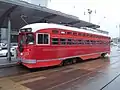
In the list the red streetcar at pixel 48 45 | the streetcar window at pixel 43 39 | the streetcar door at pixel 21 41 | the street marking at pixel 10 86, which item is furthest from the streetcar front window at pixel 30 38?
the street marking at pixel 10 86

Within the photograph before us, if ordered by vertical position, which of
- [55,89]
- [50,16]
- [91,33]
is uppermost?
[50,16]

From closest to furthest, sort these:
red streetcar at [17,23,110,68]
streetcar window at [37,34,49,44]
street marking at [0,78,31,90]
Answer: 1. street marking at [0,78,31,90]
2. red streetcar at [17,23,110,68]
3. streetcar window at [37,34,49,44]

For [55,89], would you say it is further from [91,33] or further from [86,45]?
[91,33]

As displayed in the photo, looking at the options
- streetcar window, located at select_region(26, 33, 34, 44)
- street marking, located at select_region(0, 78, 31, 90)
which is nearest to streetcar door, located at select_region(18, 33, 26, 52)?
streetcar window, located at select_region(26, 33, 34, 44)

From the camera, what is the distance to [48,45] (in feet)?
50.2

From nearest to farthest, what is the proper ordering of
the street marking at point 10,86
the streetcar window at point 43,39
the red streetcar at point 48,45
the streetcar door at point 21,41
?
1. the street marking at point 10,86
2. the red streetcar at point 48,45
3. the streetcar window at point 43,39
4. the streetcar door at point 21,41

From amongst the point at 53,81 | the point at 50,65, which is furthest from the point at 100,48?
the point at 53,81

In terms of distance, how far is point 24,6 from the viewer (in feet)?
55.8

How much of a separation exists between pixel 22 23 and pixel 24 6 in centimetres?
652

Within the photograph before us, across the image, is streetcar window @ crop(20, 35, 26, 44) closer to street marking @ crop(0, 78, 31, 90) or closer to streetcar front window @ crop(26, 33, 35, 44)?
streetcar front window @ crop(26, 33, 35, 44)

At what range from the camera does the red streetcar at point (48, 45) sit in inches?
568

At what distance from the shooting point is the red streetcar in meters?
14.4

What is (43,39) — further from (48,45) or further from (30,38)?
(30,38)

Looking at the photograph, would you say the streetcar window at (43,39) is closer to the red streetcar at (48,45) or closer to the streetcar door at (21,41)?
the red streetcar at (48,45)
